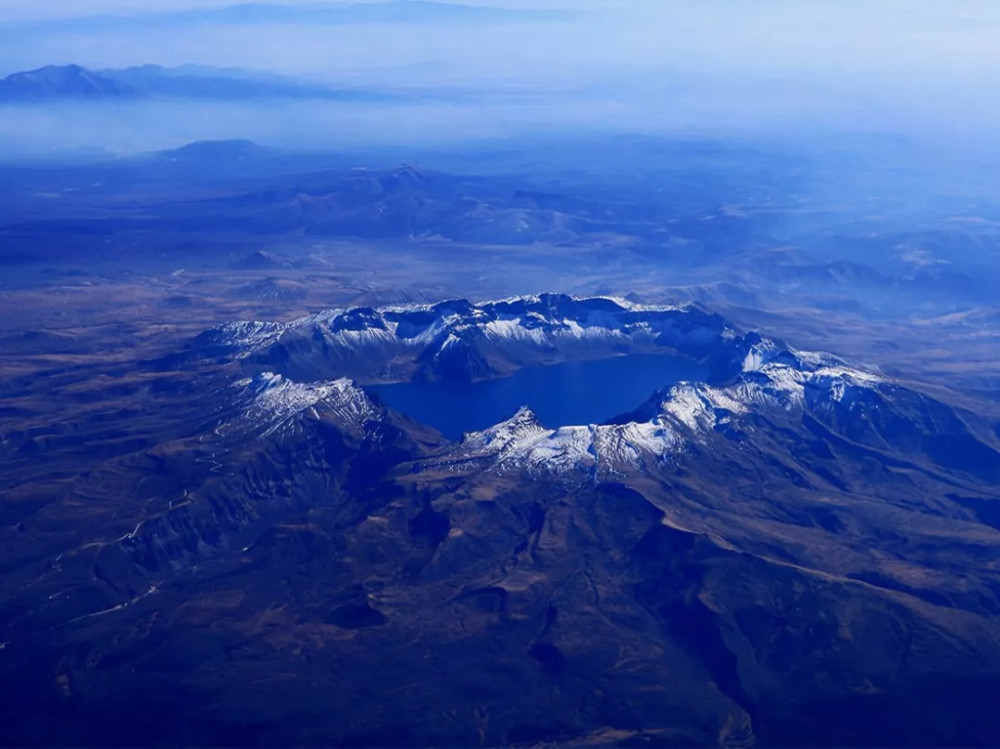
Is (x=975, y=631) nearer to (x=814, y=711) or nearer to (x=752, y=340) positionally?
(x=814, y=711)

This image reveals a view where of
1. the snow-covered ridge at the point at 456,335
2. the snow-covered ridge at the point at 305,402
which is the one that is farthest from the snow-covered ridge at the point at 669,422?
the snow-covered ridge at the point at 456,335

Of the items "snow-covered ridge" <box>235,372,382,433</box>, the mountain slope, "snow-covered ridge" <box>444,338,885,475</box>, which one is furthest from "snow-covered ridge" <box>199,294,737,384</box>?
"snow-covered ridge" <box>444,338,885,475</box>

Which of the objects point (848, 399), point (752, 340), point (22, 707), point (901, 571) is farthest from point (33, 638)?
point (752, 340)

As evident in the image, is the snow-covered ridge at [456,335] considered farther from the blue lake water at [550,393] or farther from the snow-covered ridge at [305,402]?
the snow-covered ridge at [305,402]

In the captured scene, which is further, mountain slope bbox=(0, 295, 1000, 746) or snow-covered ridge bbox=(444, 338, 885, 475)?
snow-covered ridge bbox=(444, 338, 885, 475)

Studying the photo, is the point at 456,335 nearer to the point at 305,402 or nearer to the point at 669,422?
the point at 305,402

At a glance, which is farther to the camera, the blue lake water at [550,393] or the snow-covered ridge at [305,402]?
the blue lake water at [550,393]

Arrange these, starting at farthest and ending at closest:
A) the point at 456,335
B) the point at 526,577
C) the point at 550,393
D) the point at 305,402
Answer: the point at 456,335 < the point at 550,393 < the point at 305,402 < the point at 526,577

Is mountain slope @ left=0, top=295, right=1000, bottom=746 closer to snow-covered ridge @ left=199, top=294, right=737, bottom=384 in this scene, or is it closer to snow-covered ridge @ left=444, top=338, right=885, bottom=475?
snow-covered ridge @ left=444, top=338, right=885, bottom=475

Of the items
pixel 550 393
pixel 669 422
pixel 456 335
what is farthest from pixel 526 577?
pixel 456 335
